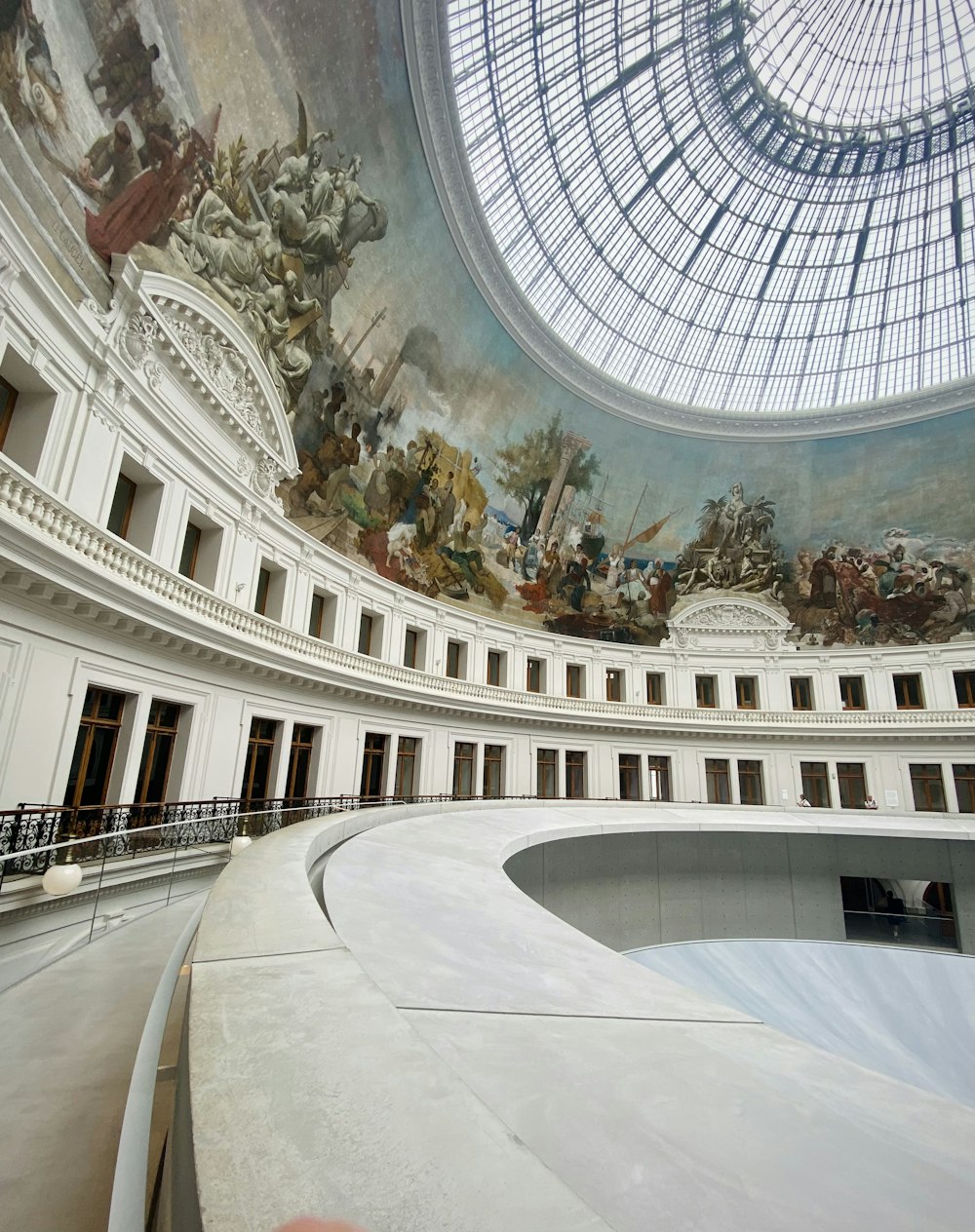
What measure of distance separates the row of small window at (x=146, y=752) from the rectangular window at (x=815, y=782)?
27.5m

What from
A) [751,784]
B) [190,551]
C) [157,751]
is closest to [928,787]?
[751,784]

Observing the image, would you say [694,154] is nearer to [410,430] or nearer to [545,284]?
[545,284]

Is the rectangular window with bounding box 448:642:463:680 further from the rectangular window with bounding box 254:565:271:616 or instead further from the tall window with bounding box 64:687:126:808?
the tall window with bounding box 64:687:126:808

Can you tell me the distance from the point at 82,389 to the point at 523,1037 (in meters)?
14.5

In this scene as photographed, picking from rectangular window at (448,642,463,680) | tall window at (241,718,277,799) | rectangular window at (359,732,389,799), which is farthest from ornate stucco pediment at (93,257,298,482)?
rectangular window at (448,642,463,680)

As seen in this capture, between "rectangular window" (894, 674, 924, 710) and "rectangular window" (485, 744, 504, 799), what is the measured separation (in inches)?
857

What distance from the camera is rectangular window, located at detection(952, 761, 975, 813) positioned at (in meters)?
30.5

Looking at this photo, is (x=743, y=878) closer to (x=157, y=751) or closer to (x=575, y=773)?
(x=575, y=773)

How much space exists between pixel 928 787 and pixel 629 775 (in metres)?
15.0

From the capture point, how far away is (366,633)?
81.9ft

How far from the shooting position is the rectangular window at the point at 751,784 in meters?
33.5

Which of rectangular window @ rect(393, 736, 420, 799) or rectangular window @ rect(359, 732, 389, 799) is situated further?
rectangular window @ rect(393, 736, 420, 799)

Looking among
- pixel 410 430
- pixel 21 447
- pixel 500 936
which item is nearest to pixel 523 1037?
pixel 500 936

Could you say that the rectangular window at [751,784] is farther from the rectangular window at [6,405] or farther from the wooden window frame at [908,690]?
the rectangular window at [6,405]
